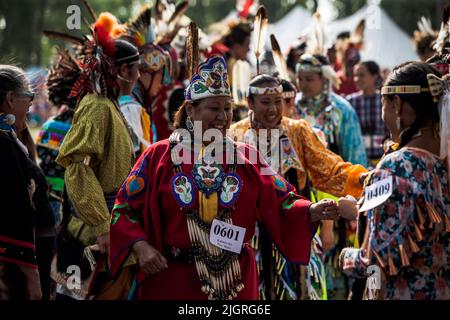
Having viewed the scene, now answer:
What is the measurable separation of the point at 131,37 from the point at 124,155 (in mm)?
1910

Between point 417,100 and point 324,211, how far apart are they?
0.71 m

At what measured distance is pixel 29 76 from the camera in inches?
182

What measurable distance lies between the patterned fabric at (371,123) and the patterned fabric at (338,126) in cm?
116

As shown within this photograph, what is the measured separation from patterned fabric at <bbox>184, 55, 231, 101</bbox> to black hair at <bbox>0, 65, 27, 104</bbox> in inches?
31.5

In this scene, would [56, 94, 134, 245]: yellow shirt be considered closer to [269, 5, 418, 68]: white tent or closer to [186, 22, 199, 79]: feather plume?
[186, 22, 199, 79]: feather plume

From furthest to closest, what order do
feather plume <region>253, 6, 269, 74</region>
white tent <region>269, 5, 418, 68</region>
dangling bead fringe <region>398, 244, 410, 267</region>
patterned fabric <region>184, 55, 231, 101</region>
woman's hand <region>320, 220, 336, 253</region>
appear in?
1. white tent <region>269, 5, 418, 68</region>
2. woman's hand <region>320, 220, 336, 253</region>
3. feather plume <region>253, 6, 269, 74</region>
4. patterned fabric <region>184, 55, 231, 101</region>
5. dangling bead fringe <region>398, 244, 410, 267</region>

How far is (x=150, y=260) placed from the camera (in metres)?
3.79

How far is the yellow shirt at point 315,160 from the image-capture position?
17.4 ft

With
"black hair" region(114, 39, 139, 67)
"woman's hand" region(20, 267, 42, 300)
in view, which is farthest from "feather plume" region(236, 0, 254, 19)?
"woman's hand" region(20, 267, 42, 300)

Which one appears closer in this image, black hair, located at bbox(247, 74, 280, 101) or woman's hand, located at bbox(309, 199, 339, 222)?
woman's hand, located at bbox(309, 199, 339, 222)

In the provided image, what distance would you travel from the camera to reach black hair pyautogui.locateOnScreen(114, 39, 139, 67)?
5.13 metres

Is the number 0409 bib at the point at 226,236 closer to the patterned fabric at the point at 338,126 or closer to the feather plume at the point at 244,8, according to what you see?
the patterned fabric at the point at 338,126

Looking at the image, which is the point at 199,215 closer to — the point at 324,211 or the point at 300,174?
the point at 324,211
